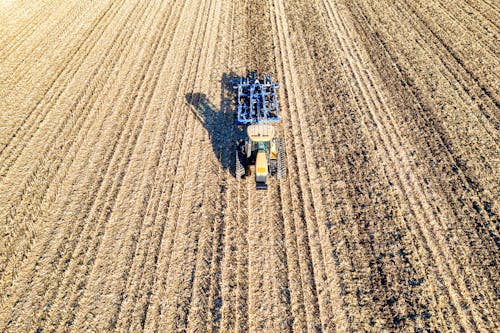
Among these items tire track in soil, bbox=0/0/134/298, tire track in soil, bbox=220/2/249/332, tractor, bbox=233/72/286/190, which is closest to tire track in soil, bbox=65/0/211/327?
tire track in soil, bbox=0/0/134/298

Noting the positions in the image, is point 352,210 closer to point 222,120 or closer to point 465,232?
point 465,232

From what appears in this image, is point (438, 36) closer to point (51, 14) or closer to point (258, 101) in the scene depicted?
point (258, 101)

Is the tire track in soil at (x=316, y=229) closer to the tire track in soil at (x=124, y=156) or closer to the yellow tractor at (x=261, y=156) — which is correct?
the yellow tractor at (x=261, y=156)

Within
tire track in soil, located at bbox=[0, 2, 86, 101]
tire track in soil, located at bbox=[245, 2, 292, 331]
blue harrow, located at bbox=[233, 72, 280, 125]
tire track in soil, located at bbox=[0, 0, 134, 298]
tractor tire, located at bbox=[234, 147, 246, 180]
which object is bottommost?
tire track in soil, located at bbox=[245, 2, 292, 331]

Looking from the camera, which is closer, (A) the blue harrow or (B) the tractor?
(B) the tractor

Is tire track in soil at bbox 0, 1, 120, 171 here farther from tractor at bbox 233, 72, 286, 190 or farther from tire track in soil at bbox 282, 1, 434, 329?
tire track in soil at bbox 282, 1, 434, 329

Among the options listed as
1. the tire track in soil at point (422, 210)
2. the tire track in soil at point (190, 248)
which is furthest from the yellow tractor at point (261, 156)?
the tire track in soil at point (422, 210)

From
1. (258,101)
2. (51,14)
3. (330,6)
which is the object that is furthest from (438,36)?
(51,14)
